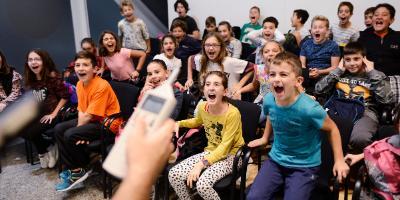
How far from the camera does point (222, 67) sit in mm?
3561

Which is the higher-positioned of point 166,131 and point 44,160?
point 166,131

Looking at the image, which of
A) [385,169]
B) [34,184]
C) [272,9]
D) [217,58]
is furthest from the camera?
[272,9]

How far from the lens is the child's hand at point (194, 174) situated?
2.30m

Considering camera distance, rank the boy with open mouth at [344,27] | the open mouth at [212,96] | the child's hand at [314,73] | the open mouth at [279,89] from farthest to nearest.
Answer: the boy with open mouth at [344,27] → the child's hand at [314,73] → the open mouth at [212,96] → the open mouth at [279,89]

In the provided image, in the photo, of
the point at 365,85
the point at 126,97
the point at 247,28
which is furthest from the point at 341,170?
the point at 247,28

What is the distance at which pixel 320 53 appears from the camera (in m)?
3.85

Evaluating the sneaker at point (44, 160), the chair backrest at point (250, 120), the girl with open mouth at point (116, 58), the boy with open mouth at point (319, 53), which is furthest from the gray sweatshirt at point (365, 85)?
the sneaker at point (44, 160)

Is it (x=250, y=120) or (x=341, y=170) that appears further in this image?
(x=250, y=120)

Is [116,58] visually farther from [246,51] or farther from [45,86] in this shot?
[246,51]

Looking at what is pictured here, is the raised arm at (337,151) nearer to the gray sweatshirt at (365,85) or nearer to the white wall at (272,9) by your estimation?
the gray sweatshirt at (365,85)

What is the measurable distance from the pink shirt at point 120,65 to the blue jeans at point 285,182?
8.13 feet

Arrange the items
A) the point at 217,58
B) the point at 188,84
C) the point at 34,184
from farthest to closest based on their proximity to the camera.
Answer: the point at 188,84, the point at 217,58, the point at 34,184

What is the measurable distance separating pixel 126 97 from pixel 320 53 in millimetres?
2192

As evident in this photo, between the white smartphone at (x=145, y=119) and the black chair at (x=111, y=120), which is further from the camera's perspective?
the black chair at (x=111, y=120)
